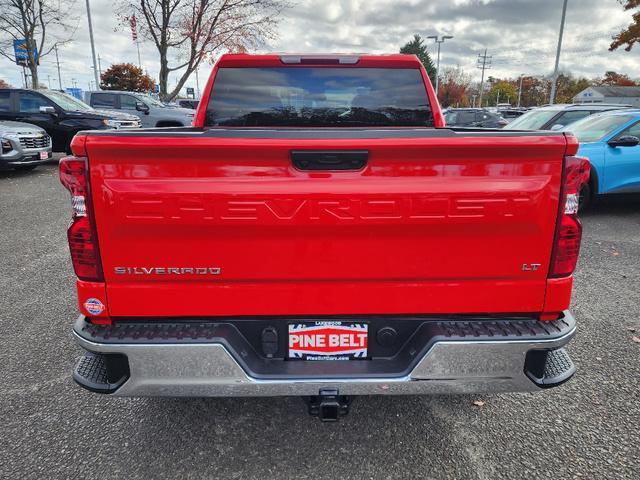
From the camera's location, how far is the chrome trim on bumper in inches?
76.4

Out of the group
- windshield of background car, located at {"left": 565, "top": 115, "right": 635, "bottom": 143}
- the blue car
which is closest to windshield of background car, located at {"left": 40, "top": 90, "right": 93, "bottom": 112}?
windshield of background car, located at {"left": 565, "top": 115, "right": 635, "bottom": 143}

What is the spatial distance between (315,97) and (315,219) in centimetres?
189

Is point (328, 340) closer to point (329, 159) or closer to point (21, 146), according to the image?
point (329, 159)

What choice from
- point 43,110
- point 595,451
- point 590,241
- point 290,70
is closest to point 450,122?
point 590,241

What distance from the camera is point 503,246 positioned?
1.93m

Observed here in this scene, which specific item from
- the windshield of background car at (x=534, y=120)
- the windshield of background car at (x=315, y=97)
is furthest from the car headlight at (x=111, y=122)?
the windshield of background car at (x=315, y=97)

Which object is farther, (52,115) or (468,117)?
(468,117)

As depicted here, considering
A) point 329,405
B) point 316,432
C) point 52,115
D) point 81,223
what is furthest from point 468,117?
point 81,223

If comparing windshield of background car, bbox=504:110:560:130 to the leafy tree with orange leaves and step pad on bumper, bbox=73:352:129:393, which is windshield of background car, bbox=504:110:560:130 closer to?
step pad on bumper, bbox=73:352:129:393

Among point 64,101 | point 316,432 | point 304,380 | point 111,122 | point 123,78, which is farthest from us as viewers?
point 123,78

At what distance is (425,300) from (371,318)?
9.9 inches

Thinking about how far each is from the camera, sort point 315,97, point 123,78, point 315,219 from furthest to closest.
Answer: point 123,78 → point 315,97 → point 315,219

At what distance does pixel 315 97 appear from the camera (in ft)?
11.4

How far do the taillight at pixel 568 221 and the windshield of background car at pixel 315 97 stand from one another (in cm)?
177
